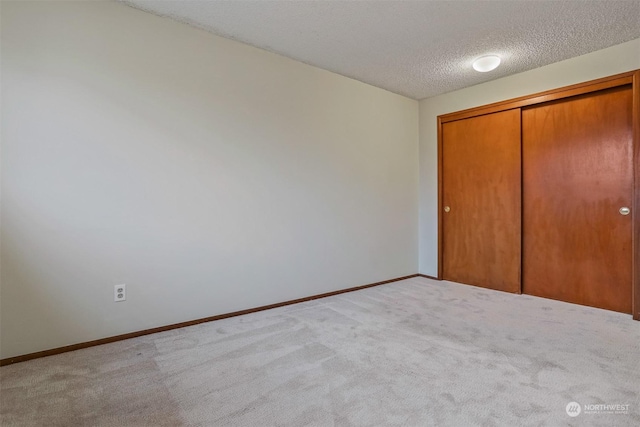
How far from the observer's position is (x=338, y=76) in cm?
344

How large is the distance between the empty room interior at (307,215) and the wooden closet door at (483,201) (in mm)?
25

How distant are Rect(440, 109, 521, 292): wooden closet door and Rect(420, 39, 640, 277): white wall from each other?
15cm

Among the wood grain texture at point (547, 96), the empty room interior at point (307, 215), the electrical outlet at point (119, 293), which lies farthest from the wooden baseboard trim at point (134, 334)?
the wood grain texture at point (547, 96)

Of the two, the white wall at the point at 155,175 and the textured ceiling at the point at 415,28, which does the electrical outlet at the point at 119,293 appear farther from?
the textured ceiling at the point at 415,28

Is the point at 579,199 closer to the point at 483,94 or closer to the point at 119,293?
the point at 483,94

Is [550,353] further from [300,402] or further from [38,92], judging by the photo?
[38,92]

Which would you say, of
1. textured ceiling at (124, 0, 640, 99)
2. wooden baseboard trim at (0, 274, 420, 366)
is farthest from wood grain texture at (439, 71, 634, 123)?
wooden baseboard trim at (0, 274, 420, 366)

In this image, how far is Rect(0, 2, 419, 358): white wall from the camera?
1956mm

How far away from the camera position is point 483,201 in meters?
3.72

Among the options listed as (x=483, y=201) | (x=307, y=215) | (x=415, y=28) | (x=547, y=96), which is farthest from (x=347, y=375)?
(x=547, y=96)

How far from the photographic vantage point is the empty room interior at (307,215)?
5.51ft

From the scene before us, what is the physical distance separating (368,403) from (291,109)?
8.17 feet

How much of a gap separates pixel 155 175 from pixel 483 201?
3.36m

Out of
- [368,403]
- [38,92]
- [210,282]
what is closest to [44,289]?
[210,282]
